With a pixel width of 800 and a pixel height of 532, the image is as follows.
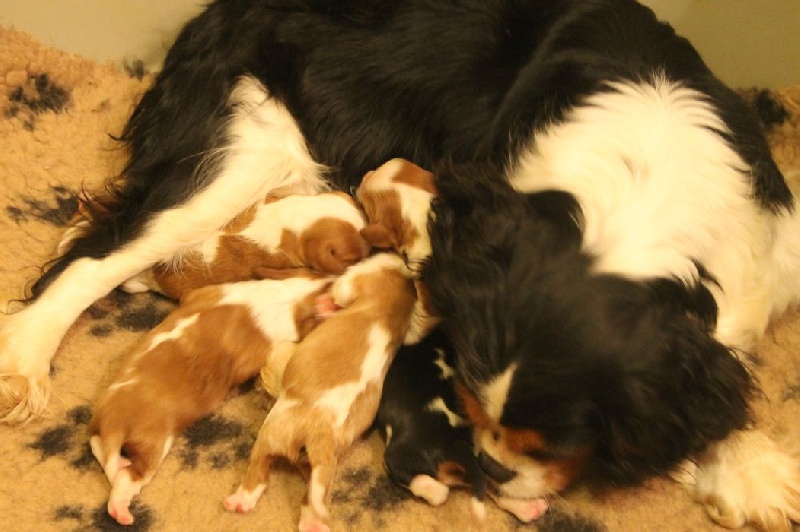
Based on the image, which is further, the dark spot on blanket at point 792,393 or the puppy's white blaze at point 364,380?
the dark spot on blanket at point 792,393

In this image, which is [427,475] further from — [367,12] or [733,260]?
[367,12]

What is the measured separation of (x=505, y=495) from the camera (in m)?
1.61

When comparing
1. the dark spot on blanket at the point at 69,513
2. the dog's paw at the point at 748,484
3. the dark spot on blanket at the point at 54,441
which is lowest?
the dark spot on blanket at the point at 54,441

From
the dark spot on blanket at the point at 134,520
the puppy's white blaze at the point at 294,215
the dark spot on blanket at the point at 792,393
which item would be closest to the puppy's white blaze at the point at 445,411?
the puppy's white blaze at the point at 294,215

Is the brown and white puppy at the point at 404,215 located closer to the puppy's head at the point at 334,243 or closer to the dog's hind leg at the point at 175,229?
the puppy's head at the point at 334,243

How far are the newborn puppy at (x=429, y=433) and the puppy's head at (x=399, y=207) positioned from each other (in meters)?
0.24

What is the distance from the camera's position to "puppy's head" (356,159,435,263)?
5.80 ft

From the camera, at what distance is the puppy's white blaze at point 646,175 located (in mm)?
1409

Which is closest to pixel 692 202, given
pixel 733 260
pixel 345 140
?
pixel 733 260

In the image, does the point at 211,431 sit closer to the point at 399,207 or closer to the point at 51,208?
the point at 399,207

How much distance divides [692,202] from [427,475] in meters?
0.78

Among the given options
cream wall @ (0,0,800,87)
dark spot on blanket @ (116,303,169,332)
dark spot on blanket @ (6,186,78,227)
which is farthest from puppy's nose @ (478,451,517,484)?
cream wall @ (0,0,800,87)

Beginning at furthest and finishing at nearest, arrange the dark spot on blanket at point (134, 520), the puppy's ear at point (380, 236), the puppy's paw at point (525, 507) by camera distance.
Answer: the puppy's ear at point (380, 236), the puppy's paw at point (525, 507), the dark spot on blanket at point (134, 520)

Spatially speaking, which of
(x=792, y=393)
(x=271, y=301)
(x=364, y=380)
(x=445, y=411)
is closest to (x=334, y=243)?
(x=271, y=301)
